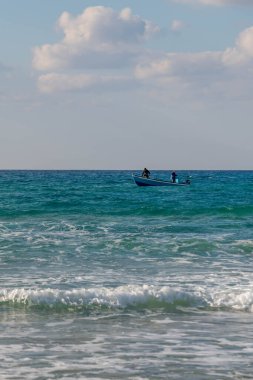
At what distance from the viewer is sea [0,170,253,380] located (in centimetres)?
1137

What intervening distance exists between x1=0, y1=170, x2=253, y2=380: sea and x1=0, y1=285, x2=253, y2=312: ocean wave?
0.07 ft

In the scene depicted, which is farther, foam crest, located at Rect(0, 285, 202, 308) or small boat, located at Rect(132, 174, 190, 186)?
small boat, located at Rect(132, 174, 190, 186)

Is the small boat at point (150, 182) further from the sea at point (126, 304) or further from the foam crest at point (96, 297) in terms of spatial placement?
the foam crest at point (96, 297)

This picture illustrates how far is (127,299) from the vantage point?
53.0 ft

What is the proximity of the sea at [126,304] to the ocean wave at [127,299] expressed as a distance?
0.07 feet

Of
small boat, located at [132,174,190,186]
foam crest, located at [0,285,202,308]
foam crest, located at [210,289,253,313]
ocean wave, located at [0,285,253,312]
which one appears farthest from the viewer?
small boat, located at [132,174,190,186]

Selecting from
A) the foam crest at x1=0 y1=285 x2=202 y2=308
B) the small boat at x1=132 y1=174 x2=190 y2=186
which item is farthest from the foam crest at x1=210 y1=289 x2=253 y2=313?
the small boat at x1=132 y1=174 x2=190 y2=186

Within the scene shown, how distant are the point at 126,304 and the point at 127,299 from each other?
0.59ft

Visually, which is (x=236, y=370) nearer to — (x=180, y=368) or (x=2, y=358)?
(x=180, y=368)

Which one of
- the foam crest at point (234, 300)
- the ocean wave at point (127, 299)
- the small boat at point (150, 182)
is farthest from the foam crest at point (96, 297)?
the small boat at point (150, 182)

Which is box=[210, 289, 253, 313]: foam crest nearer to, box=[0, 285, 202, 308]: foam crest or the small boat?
box=[0, 285, 202, 308]: foam crest

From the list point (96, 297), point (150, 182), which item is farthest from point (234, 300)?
point (150, 182)

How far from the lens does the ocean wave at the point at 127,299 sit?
622 inches

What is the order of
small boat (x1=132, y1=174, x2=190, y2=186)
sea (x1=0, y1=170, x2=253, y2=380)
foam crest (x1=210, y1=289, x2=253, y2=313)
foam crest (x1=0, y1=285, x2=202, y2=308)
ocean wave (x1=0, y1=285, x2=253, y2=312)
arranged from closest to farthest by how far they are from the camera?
sea (x1=0, y1=170, x2=253, y2=380) → foam crest (x1=210, y1=289, x2=253, y2=313) → ocean wave (x1=0, y1=285, x2=253, y2=312) → foam crest (x1=0, y1=285, x2=202, y2=308) → small boat (x1=132, y1=174, x2=190, y2=186)
